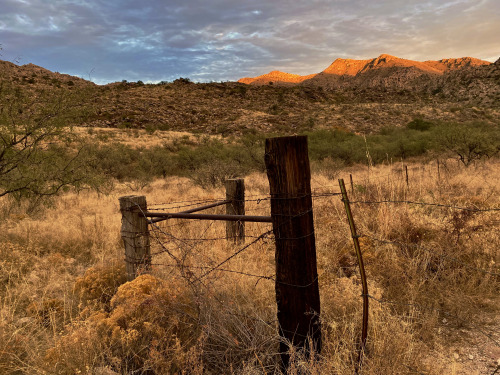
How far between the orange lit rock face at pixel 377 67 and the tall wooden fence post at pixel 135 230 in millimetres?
88126

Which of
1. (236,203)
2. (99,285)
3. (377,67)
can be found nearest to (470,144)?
(236,203)

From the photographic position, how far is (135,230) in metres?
3.51

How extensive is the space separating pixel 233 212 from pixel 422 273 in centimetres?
281

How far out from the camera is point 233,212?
16.5 ft

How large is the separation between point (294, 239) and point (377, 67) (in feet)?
388

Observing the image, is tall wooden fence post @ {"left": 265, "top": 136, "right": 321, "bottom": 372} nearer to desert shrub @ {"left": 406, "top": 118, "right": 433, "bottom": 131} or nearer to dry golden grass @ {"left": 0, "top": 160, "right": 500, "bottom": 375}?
dry golden grass @ {"left": 0, "top": 160, "right": 500, "bottom": 375}

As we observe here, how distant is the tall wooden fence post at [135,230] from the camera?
11.4ft

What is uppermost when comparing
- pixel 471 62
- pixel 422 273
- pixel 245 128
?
pixel 471 62

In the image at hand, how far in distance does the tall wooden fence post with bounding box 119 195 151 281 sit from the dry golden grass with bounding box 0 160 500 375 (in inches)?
7.7

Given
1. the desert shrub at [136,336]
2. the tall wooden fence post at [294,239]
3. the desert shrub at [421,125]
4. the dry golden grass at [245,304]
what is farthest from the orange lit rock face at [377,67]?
the tall wooden fence post at [294,239]

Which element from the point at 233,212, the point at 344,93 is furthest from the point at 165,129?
the point at 344,93

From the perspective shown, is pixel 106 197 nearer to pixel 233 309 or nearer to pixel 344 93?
pixel 233 309

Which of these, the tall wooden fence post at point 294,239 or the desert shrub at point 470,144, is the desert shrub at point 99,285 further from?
the desert shrub at point 470,144

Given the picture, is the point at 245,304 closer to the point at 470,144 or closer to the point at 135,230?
the point at 135,230
